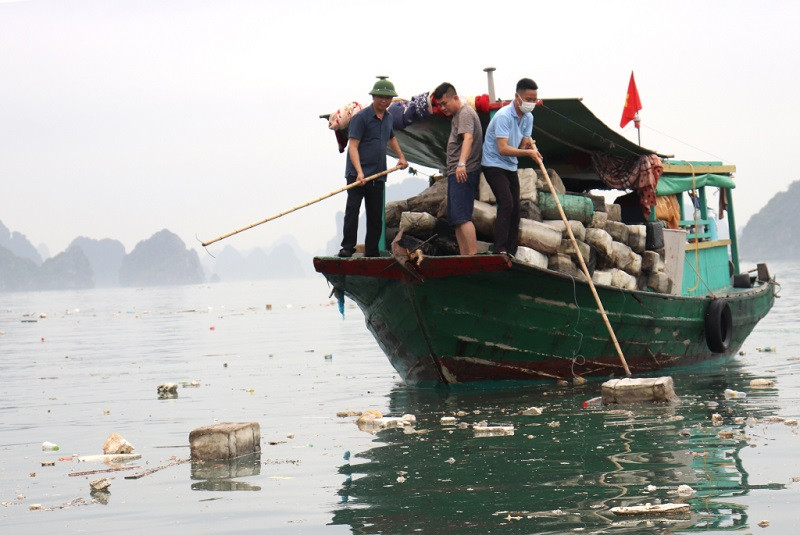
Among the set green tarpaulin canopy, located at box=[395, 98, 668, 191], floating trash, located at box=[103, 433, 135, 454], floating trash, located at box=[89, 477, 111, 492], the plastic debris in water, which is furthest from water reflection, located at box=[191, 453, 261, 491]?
green tarpaulin canopy, located at box=[395, 98, 668, 191]

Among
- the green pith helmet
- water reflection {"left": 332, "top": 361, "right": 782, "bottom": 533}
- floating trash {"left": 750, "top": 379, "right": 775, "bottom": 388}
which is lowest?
water reflection {"left": 332, "top": 361, "right": 782, "bottom": 533}

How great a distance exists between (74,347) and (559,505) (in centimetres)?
2002

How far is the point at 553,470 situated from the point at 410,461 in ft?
3.35

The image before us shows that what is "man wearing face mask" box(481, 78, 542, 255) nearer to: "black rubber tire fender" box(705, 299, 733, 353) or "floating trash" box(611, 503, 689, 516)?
"black rubber tire fender" box(705, 299, 733, 353)

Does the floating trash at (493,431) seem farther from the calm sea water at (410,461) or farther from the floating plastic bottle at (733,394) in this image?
the floating plastic bottle at (733,394)

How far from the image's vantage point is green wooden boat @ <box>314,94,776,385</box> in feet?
33.7

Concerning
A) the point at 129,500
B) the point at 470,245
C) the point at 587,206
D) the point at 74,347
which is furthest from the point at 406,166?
the point at 74,347

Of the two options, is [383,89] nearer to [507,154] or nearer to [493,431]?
[507,154]

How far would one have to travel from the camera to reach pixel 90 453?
8.17 meters

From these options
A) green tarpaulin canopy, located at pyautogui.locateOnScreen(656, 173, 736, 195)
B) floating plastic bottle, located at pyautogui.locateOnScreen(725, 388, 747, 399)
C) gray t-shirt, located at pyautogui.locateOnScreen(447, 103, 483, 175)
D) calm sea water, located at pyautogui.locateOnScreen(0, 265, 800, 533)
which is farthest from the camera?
green tarpaulin canopy, located at pyautogui.locateOnScreen(656, 173, 736, 195)

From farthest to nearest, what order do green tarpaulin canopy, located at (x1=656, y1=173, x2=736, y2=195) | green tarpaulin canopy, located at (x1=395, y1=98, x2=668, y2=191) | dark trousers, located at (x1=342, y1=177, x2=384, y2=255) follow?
green tarpaulin canopy, located at (x1=656, y1=173, x2=736, y2=195), green tarpaulin canopy, located at (x1=395, y1=98, x2=668, y2=191), dark trousers, located at (x1=342, y1=177, x2=384, y2=255)

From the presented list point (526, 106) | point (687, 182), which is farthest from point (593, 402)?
point (687, 182)

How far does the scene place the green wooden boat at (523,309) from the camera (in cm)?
A: 1027

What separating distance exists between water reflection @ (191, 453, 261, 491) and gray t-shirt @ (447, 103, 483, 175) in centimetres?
396
